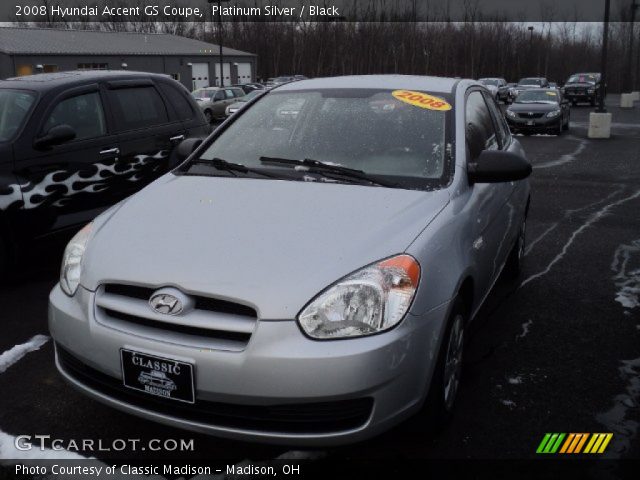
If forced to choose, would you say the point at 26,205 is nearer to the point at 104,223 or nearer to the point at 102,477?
the point at 104,223

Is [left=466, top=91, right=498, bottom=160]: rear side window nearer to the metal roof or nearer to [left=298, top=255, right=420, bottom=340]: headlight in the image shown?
[left=298, top=255, right=420, bottom=340]: headlight

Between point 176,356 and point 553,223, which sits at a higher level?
point 176,356

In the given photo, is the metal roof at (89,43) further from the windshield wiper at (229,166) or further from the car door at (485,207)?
the car door at (485,207)

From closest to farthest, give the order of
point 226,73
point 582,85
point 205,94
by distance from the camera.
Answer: point 205,94, point 582,85, point 226,73

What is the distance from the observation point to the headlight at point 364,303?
2.45 meters

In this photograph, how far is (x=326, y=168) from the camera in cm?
350

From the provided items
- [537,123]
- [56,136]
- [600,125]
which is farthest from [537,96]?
[56,136]

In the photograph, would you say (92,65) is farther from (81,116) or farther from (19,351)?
(19,351)

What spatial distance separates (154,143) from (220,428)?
4.36 m

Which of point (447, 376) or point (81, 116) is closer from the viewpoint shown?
point (447, 376)

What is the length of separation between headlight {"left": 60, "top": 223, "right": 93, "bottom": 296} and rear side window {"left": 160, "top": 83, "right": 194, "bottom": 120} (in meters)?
3.87

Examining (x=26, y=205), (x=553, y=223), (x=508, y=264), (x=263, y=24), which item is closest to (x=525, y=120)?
(x=553, y=223)

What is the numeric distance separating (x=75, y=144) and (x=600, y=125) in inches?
649

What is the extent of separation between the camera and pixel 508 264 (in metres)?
5.32
